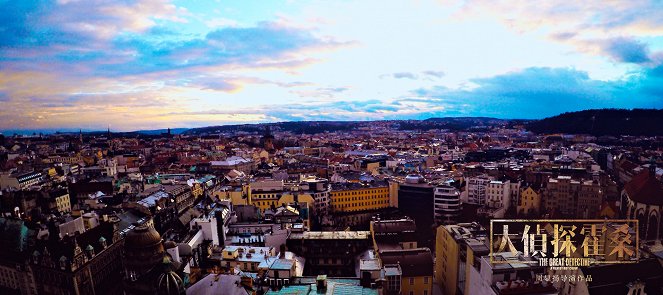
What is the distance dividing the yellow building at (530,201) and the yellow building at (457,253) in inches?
1740

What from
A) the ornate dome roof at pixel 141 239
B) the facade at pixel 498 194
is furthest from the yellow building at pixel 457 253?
the facade at pixel 498 194

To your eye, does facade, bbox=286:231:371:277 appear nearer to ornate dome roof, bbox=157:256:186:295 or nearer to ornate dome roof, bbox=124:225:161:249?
ornate dome roof, bbox=124:225:161:249

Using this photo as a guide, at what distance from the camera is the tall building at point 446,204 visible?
84562mm

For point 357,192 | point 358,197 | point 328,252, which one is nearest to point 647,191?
point 358,197

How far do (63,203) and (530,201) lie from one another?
103049mm

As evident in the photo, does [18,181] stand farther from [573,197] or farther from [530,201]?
[573,197]

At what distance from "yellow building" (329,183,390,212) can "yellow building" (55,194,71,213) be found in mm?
58028

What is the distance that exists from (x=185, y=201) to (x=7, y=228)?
29.7m

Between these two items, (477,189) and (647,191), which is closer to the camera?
(647,191)

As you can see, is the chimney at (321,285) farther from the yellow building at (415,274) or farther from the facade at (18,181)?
the facade at (18,181)

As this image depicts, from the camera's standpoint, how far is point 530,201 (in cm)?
8888

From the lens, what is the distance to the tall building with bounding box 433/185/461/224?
84.6 meters

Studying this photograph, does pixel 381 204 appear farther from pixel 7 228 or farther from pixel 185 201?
pixel 7 228

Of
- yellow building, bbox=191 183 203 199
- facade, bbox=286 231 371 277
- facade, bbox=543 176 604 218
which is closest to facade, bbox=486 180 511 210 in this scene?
facade, bbox=543 176 604 218
